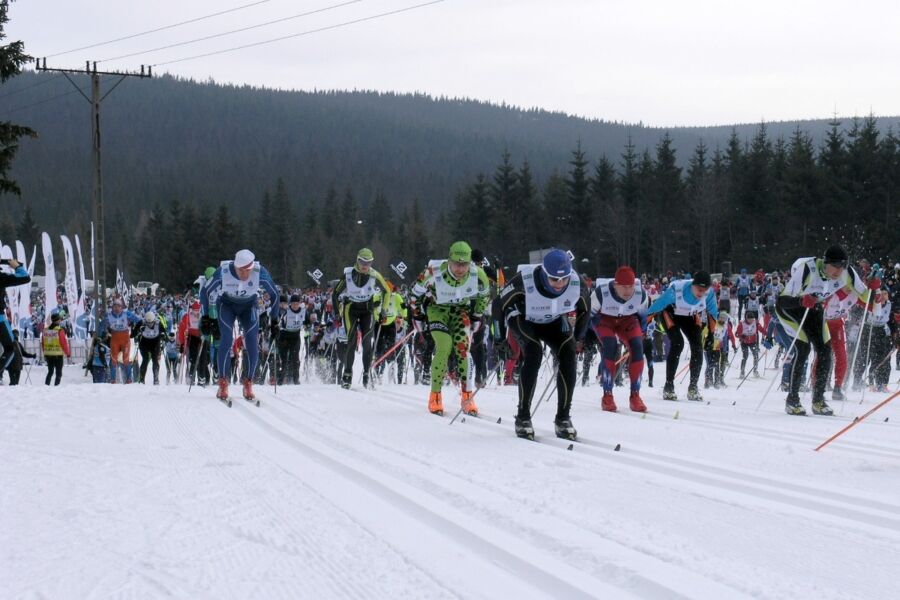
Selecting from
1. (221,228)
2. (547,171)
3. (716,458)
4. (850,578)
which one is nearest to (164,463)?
(716,458)

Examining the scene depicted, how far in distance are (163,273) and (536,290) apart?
92060 mm

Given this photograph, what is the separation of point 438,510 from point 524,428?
3.02 m

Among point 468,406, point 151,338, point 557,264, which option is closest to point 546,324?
point 557,264

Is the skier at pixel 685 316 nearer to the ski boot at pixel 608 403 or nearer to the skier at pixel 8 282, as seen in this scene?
the ski boot at pixel 608 403

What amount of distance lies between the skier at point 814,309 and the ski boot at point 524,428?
12.6 ft

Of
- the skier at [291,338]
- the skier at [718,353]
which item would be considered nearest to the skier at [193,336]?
the skier at [291,338]

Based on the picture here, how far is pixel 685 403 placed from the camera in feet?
39.5

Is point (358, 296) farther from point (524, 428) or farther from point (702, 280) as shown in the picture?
point (524, 428)

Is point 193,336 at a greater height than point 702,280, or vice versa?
point 702,280

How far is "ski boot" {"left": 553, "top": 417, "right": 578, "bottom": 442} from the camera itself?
7965mm

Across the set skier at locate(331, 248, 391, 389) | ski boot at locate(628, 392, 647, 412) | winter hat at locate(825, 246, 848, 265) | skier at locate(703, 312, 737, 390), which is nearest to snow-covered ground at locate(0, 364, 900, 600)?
ski boot at locate(628, 392, 647, 412)

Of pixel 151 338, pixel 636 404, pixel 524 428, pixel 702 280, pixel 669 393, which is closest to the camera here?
pixel 524 428

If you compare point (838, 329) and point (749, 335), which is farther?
point (749, 335)

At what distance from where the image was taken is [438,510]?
5215mm
